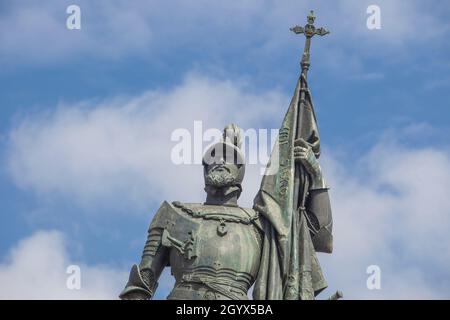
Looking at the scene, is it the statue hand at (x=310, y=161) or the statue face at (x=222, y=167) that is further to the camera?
the statue hand at (x=310, y=161)

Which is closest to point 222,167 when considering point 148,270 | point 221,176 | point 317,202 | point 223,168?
point 223,168

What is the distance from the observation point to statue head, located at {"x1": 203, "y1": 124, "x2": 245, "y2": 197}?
147 ft

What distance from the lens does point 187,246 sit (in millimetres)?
44094

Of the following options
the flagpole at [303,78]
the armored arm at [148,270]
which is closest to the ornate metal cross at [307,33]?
the flagpole at [303,78]

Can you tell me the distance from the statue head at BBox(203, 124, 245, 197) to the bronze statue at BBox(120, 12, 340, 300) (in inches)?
0.8

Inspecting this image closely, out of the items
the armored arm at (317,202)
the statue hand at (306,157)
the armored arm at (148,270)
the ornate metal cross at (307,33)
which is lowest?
the armored arm at (148,270)

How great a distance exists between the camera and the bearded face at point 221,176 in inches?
1767

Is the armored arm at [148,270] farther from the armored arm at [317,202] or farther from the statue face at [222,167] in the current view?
the armored arm at [317,202]

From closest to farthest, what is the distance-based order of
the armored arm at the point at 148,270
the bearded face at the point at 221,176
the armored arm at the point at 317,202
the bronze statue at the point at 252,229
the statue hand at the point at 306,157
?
the bronze statue at the point at 252,229 < the armored arm at the point at 148,270 < the bearded face at the point at 221,176 < the statue hand at the point at 306,157 < the armored arm at the point at 317,202

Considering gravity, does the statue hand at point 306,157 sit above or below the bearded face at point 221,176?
above

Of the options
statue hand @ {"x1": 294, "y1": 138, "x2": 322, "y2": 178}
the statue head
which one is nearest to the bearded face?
the statue head

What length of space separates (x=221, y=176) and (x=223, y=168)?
0.61 feet
